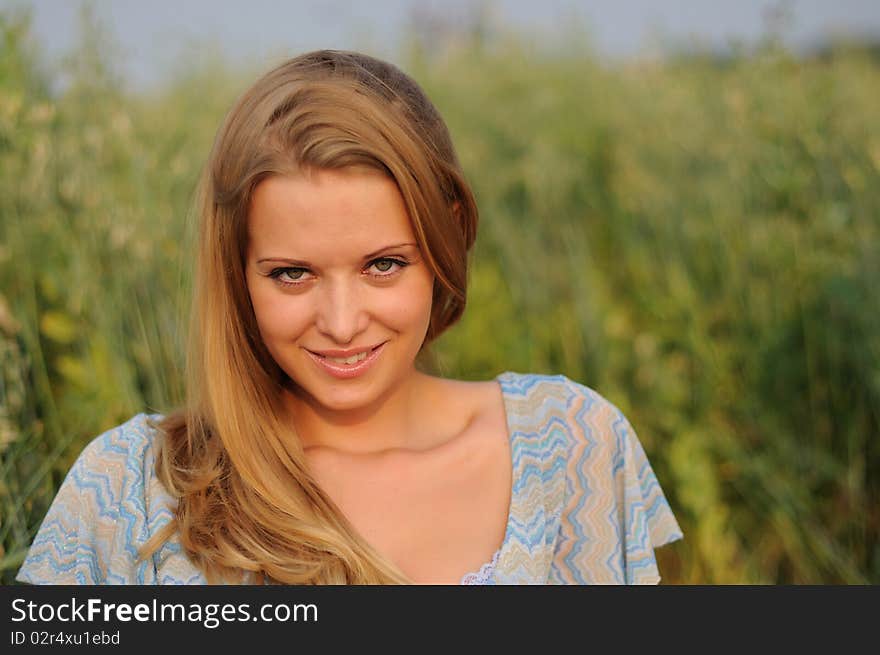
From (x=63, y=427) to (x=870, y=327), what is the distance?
6.25 feet

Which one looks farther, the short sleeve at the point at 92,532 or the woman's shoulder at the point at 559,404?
the woman's shoulder at the point at 559,404

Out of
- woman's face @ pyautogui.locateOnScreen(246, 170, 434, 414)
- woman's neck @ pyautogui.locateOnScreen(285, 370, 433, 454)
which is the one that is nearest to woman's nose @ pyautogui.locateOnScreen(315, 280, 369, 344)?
woman's face @ pyautogui.locateOnScreen(246, 170, 434, 414)

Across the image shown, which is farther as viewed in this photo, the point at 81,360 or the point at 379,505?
the point at 81,360

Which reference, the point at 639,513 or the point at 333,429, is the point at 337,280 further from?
the point at 639,513

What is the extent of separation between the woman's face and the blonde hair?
0.08 ft

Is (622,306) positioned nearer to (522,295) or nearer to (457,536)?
(522,295)

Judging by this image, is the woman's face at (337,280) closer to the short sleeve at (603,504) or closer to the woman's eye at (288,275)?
the woman's eye at (288,275)

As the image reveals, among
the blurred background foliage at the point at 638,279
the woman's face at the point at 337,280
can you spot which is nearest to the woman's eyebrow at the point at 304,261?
the woman's face at the point at 337,280

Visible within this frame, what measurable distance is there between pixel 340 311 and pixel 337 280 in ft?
0.15

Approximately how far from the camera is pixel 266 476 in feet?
5.05

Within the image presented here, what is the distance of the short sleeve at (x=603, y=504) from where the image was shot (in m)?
1.69

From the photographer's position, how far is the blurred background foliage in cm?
216

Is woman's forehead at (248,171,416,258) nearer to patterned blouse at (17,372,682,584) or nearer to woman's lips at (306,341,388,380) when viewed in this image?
woman's lips at (306,341,388,380)

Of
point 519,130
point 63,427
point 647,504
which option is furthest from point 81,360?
point 519,130
